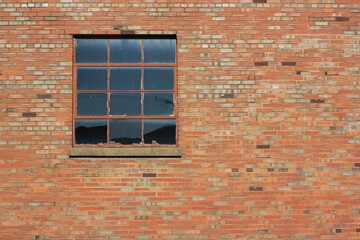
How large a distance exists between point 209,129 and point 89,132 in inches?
71.0

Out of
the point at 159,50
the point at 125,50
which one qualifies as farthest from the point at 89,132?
the point at 159,50

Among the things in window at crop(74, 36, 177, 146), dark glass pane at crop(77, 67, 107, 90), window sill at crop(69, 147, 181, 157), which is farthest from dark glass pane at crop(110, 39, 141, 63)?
window sill at crop(69, 147, 181, 157)

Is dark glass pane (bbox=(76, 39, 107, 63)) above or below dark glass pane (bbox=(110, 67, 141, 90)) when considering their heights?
above

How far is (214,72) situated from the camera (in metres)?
6.68

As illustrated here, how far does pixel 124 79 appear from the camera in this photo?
6.80 m

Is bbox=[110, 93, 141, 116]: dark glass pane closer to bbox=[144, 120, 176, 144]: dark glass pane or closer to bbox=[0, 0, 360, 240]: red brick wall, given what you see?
bbox=[144, 120, 176, 144]: dark glass pane

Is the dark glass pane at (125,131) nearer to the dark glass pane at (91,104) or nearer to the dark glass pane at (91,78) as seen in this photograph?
the dark glass pane at (91,104)

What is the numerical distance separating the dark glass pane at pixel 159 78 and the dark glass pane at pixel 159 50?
14cm

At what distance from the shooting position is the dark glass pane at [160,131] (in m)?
6.73

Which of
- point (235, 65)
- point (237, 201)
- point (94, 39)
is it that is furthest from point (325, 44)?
point (94, 39)

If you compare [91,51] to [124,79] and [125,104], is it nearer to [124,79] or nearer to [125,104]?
[124,79]

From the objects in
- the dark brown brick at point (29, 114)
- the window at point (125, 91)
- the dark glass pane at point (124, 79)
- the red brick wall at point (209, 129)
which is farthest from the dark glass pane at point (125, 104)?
the dark brown brick at point (29, 114)

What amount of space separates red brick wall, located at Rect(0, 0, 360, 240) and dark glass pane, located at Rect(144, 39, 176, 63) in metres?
0.18

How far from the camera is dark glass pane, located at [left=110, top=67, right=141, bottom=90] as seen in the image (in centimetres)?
680
